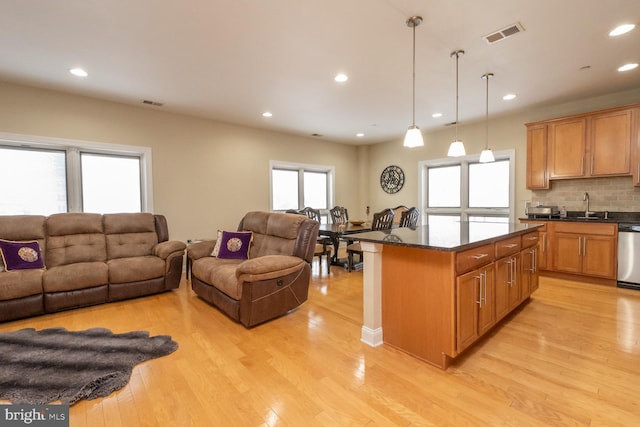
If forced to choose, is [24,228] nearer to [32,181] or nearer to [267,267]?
[32,181]

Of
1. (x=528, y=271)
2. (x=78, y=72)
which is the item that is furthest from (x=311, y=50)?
(x=528, y=271)

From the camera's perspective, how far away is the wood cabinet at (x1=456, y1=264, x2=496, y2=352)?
6.49ft

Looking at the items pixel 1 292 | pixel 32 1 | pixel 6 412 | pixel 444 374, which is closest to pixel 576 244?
pixel 444 374

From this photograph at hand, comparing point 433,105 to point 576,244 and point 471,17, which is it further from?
point 576,244

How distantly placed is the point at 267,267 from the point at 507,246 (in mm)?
2164

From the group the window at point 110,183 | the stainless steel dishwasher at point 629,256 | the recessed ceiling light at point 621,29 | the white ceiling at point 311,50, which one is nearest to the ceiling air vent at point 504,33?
the white ceiling at point 311,50

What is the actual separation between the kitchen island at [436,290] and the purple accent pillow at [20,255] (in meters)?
3.59

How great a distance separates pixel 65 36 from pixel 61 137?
5.97ft

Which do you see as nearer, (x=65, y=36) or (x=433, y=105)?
(x=65, y=36)

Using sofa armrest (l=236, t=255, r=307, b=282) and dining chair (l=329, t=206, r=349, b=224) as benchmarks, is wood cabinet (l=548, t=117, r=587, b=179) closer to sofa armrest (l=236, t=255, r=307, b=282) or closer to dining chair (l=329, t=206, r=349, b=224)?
dining chair (l=329, t=206, r=349, b=224)

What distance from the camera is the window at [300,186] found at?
609 centimetres

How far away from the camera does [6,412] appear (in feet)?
5.17

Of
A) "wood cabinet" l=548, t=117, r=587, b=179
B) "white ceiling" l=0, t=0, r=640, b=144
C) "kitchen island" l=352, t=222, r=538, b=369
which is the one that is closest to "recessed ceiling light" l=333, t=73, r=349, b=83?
"white ceiling" l=0, t=0, r=640, b=144

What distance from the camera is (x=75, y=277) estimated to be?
10.3ft
